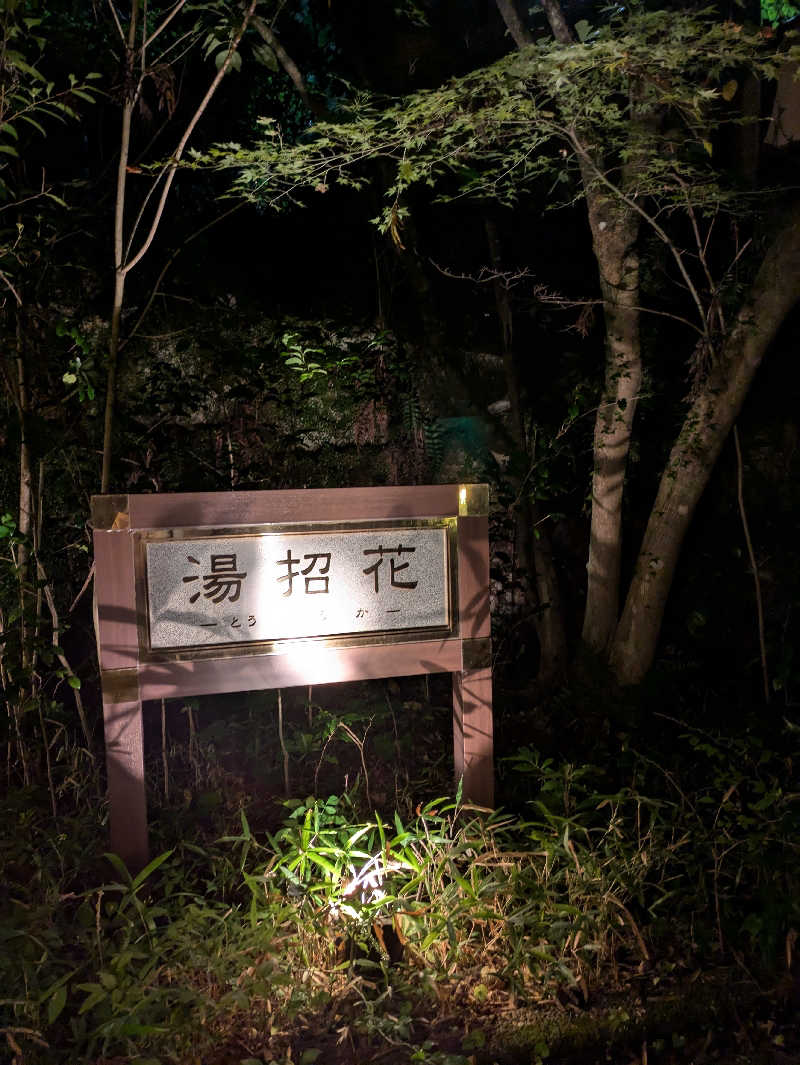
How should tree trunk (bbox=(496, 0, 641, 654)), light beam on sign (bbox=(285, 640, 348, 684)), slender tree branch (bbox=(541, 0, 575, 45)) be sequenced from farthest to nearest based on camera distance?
tree trunk (bbox=(496, 0, 641, 654)) < slender tree branch (bbox=(541, 0, 575, 45)) < light beam on sign (bbox=(285, 640, 348, 684))

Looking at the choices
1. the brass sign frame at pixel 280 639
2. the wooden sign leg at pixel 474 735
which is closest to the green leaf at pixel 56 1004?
the brass sign frame at pixel 280 639

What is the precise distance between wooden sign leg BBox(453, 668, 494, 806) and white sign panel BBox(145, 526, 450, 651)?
1.02ft

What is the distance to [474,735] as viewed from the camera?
3.35 meters

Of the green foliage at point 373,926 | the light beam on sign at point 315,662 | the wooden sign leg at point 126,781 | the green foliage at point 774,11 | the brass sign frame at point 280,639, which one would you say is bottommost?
the green foliage at point 373,926

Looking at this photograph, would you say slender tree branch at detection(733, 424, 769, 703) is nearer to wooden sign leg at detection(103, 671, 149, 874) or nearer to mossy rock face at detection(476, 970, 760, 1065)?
mossy rock face at detection(476, 970, 760, 1065)

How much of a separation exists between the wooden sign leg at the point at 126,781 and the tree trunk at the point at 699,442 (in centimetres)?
298

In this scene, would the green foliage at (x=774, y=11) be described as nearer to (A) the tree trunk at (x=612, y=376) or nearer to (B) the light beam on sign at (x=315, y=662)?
(A) the tree trunk at (x=612, y=376)

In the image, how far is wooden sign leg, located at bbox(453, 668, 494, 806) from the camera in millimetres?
3340

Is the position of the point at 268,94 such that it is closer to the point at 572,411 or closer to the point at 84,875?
the point at 572,411

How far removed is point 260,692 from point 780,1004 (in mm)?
3313

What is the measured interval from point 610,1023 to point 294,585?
72.6 inches

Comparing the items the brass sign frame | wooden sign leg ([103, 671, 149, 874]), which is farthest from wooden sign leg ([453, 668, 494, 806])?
wooden sign leg ([103, 671, 149, 874])

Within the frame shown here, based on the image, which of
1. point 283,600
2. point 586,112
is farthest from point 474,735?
point 586,112

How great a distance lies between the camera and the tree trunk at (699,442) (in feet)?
13.9
